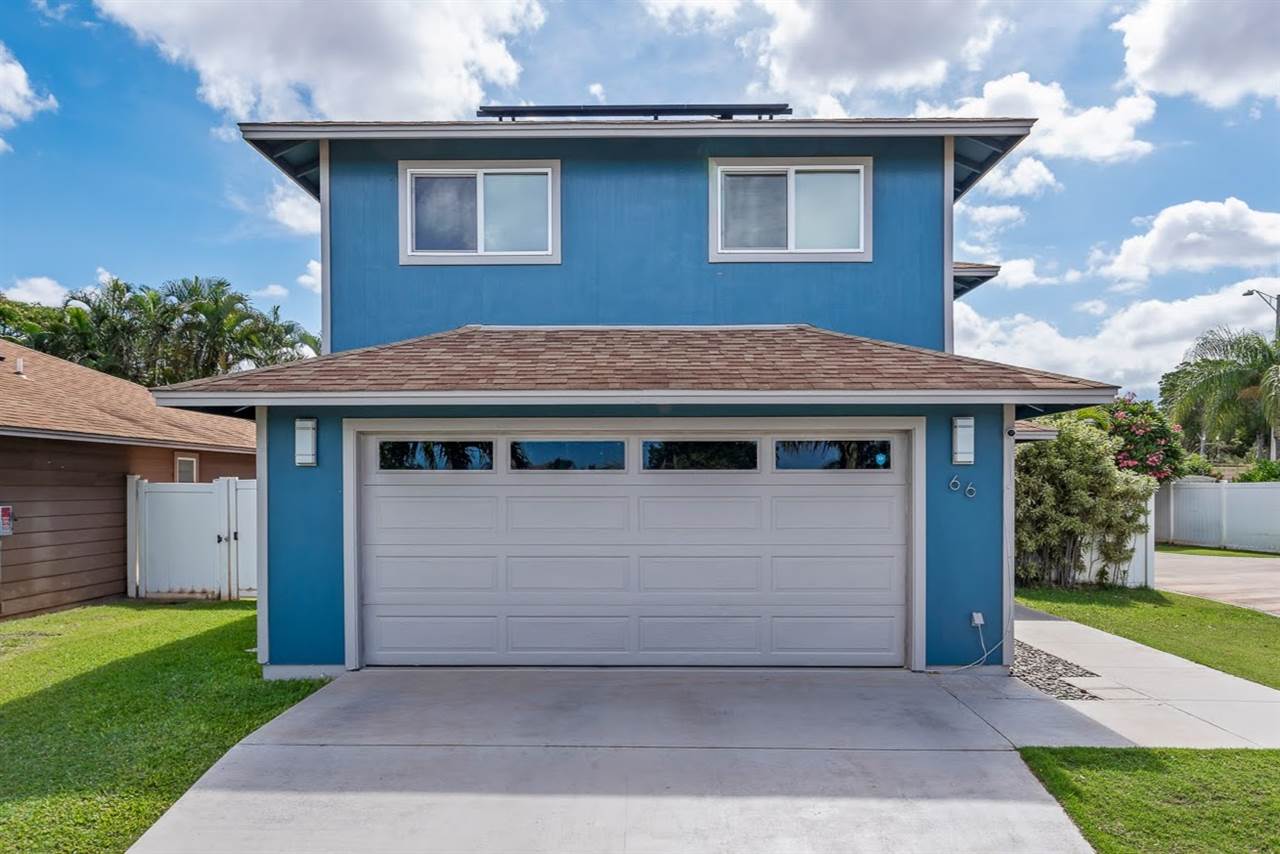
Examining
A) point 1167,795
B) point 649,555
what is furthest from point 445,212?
point 1167,795

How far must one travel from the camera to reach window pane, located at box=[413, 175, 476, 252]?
7.73 meters

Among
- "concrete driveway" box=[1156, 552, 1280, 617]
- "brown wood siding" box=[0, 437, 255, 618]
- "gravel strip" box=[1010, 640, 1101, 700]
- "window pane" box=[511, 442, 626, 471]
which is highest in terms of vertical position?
"window pane" box=[511, 442, 626, 471]

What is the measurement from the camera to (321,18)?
898cm

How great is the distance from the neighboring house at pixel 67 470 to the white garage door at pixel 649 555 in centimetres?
632

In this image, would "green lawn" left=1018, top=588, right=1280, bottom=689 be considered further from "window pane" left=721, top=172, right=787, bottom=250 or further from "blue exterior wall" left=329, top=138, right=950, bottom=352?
"window pane" left=721, top=172, right=787, bottom=250

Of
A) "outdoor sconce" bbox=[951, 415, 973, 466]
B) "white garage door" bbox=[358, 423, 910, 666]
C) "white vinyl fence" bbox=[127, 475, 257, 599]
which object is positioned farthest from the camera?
"white vinyl fence" bbox=[127, 475, 257, 599]

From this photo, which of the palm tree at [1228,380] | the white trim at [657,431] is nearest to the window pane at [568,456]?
the white trim at [657,431]

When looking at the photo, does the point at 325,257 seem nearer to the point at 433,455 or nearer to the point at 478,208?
the point at 478,208

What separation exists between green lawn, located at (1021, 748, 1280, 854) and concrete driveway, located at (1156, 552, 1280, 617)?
288 inches

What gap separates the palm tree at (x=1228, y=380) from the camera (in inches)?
789

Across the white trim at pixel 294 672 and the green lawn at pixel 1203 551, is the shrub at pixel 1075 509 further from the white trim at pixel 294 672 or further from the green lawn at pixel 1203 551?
the white trim at pixel 294 672

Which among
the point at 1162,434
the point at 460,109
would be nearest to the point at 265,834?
the point at 460,109

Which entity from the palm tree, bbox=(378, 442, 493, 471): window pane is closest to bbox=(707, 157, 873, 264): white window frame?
bbox=(378, 442, 493, 471): window pane

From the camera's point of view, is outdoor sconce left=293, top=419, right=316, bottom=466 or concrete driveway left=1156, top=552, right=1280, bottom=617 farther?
concrete driveway left=1156, top=552, right=1280, bottom=617
